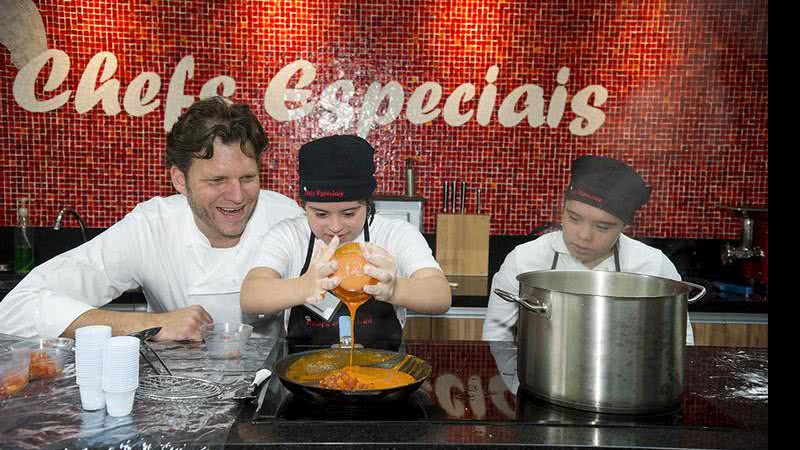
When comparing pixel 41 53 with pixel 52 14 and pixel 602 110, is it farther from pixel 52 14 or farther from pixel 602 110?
pixel 602 110

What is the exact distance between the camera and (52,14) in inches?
124

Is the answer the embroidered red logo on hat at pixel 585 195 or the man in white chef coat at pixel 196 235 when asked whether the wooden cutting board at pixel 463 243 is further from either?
the man in white chef coat at pixel 196 235

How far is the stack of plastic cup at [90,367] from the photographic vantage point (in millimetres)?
1098

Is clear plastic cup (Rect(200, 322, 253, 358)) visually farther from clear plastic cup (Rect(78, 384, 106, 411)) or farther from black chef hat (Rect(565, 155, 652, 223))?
black chef hat (Rect(565, 155, 652, 223))

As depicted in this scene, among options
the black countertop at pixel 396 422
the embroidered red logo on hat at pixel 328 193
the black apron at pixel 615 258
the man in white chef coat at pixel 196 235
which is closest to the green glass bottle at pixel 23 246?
the man in white chef coat at pixel 196 235

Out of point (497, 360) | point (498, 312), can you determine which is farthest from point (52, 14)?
point (497, 360)

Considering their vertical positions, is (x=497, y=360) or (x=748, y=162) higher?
(x=748, y=162)

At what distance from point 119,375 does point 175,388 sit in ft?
0.54

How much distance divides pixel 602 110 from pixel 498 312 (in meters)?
1.54

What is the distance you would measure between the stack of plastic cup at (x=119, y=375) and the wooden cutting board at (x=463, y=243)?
212 cm

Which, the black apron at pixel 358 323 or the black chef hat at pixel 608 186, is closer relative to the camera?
the black apron at pixel 358 323

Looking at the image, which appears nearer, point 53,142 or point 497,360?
point 497,360

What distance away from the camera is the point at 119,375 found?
1.07 m
